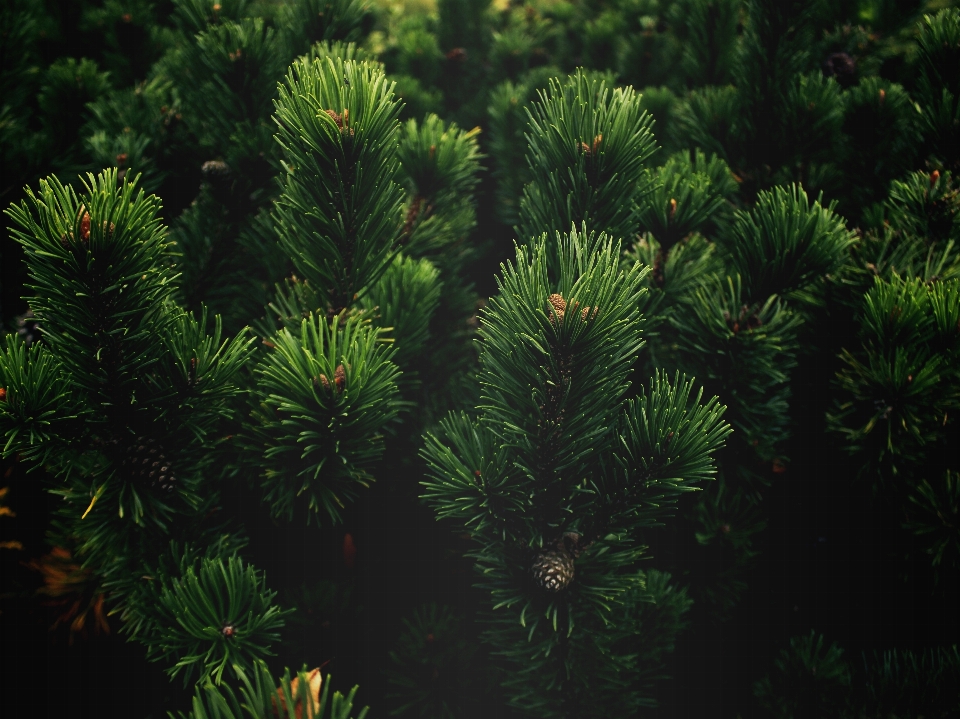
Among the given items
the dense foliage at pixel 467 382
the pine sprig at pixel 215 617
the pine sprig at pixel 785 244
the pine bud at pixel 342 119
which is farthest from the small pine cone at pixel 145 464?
the pine sprig at pixel 785 244

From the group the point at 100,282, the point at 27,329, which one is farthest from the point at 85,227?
the point at 27,329

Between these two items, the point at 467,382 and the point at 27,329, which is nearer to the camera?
the point at 467,382

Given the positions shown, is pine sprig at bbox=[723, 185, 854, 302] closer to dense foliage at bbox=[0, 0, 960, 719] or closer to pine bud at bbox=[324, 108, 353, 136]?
dense foliage at bbox=[0, 0, 960, 719]

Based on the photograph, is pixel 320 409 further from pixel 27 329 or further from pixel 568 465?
pixel 27 329

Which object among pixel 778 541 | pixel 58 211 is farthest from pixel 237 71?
pixel 778 541

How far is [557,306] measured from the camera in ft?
1.61

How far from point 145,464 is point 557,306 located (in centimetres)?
42

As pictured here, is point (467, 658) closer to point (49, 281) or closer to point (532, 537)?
point (532, 537)

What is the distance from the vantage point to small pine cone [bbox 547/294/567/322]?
485 millimetres

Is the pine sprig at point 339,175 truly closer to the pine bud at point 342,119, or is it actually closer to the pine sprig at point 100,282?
the pine bud at point 342,119

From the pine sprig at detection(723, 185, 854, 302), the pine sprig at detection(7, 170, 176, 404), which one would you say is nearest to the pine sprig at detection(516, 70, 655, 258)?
the pine sprig at detection(723, 185, 854, 302)

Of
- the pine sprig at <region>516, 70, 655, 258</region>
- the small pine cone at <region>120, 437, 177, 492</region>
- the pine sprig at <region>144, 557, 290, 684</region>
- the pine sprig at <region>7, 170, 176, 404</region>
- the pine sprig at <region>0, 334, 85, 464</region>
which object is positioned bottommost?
the pine sprig at <region>144, 557, 290, 684</region>

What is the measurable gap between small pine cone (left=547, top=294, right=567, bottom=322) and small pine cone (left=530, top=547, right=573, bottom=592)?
222mm

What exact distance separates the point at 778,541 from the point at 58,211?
0.85 meters
